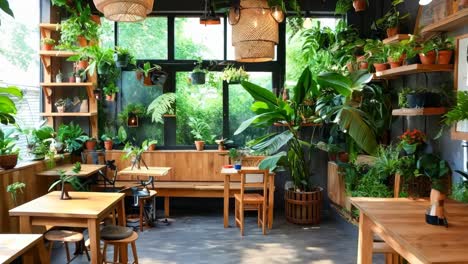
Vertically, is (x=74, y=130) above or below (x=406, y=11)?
below

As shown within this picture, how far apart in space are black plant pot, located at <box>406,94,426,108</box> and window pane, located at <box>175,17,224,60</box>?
3.17 metres

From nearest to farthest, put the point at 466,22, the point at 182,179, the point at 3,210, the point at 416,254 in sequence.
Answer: the point at 416,254 < the point at 466,22 < the point at 3,210 < the point at 182,179

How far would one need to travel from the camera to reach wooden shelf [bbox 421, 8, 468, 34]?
3045mm

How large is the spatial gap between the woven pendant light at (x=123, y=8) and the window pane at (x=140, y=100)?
368 centimetres

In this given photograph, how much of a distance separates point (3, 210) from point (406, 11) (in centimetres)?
499

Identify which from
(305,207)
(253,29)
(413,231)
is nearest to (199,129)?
(305,207)

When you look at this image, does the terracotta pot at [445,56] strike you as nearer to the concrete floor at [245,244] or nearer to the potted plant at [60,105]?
the concrete floor at [245,244]

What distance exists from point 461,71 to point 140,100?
445 centimetres

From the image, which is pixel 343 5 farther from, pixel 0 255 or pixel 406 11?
pixel 0 255

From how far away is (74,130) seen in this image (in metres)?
5.58

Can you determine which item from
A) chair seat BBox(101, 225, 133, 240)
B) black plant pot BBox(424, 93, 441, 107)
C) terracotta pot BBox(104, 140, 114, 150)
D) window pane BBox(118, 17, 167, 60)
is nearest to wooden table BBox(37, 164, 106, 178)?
terracotta pot BBox(104, 140, 114, 150)

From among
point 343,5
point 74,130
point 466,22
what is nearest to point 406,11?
point 343,5

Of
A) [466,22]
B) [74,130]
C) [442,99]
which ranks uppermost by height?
[466,22]

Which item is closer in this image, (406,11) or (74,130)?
(406,11)
